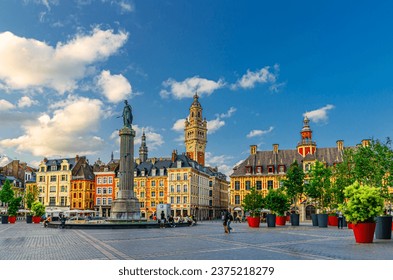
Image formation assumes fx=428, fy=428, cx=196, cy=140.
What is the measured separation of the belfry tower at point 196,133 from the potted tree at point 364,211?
10910 centimetres

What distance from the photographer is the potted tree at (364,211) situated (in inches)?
757

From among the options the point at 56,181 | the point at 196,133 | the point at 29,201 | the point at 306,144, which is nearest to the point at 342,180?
the point at 306,144

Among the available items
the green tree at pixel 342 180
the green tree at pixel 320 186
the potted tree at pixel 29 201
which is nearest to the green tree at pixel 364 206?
the green tree at pixel 342 180

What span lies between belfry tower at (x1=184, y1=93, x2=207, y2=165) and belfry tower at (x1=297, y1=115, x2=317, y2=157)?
56927mm

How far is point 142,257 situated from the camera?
49.9 feet

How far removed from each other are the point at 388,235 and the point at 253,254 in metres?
9.43

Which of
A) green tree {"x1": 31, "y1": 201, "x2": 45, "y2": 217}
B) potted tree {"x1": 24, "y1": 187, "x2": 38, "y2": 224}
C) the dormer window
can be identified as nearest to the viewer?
green tree {"x1": 31, "y1": 201, "x2": 45, "y2": 217}

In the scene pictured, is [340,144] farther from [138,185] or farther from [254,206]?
[138,185]

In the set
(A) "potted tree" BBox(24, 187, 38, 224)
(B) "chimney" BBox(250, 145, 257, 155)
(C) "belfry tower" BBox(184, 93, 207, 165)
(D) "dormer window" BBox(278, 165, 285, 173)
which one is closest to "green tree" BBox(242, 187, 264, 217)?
(A) "potted tree" BBox(24, 187, 38, 224)

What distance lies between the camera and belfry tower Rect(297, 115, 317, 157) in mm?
73750

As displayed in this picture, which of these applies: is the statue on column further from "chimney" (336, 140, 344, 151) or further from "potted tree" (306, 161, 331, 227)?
"chimney" (336, 140, 344, 151)

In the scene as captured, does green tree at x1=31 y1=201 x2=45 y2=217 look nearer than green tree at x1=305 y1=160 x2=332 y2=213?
No

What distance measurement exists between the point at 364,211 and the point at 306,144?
184 feet

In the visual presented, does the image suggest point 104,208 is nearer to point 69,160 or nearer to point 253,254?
point 69,160
